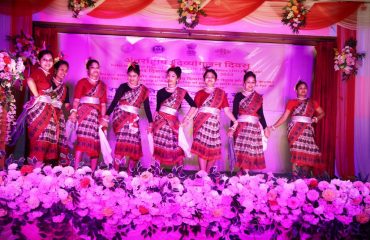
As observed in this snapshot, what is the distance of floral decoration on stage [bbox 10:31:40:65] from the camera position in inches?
200

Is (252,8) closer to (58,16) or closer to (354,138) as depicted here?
(354,138)

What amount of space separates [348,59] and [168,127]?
2564mm

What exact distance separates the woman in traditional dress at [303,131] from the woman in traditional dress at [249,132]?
0.33 metres

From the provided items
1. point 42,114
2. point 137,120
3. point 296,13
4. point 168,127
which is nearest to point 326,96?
point 296,13

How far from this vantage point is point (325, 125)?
5.64 m

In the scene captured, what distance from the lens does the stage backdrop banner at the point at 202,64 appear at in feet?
18.8

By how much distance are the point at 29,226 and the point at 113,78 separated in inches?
158

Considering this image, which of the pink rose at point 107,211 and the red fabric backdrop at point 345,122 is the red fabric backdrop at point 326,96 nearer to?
the red fabric backdrop at point 345,122

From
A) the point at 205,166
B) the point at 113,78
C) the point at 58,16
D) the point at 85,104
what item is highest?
the point at 58,16

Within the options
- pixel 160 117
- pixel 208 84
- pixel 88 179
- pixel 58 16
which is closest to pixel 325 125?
pixel 208 84

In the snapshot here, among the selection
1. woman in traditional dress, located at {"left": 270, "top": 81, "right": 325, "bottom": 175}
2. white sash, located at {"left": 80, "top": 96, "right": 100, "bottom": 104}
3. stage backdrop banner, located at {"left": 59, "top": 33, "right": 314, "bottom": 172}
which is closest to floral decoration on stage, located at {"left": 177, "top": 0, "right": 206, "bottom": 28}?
stage backdrop banner, located at {"left": 59, "top": 33, "right": 314, "bottom": 172}

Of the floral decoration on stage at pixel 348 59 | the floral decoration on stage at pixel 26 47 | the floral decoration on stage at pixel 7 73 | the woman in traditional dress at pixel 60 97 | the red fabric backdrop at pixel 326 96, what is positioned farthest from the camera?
the red fabric backdrop at pixel 326 96

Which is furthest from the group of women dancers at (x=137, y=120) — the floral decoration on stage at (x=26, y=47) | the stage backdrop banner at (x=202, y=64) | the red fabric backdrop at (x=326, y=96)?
the stage backdrop banner at (x=202, y=64)

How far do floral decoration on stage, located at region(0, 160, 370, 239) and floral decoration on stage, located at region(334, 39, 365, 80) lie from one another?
12.6ft
